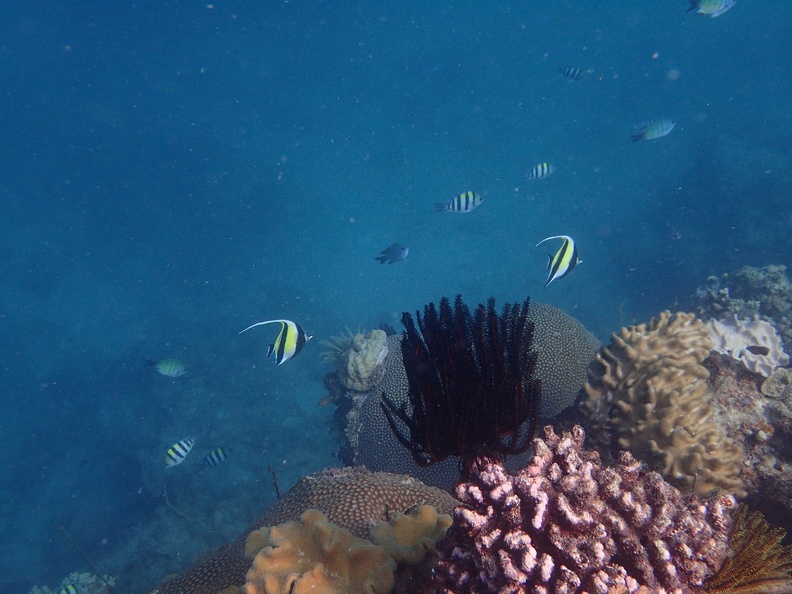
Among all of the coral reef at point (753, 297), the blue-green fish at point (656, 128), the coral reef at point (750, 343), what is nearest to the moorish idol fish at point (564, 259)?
the coral reef at point (750, 343)

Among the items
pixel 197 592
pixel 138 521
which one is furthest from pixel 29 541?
pixel 197 592

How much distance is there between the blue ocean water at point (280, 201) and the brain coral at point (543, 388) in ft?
20.5

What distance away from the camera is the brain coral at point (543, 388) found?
17.5ft

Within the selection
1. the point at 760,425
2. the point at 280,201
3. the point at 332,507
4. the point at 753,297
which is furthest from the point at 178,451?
the point at 280,201

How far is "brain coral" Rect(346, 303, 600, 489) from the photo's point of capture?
534cm

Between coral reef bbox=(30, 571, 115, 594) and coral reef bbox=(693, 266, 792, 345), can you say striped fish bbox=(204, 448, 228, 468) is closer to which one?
coral reef bbox=(30, 571, 115, 594)

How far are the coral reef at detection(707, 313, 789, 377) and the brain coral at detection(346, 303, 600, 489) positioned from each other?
1.54m

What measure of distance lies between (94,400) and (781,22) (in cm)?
8729

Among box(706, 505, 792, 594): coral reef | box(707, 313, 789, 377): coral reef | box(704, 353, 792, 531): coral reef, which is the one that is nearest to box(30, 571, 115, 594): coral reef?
box(706, 505, 792, 594): coral reef

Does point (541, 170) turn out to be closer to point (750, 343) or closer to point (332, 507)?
point (750, 343)

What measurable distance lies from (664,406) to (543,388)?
1435 millimetres

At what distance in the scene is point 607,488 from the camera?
2.05 metres

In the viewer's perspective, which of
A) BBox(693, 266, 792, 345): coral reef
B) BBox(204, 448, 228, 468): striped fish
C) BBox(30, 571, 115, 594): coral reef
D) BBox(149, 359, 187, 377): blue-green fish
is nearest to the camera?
BBox(204, 448, 228, 468): striped fish

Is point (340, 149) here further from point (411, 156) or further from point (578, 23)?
point (578, 23)
